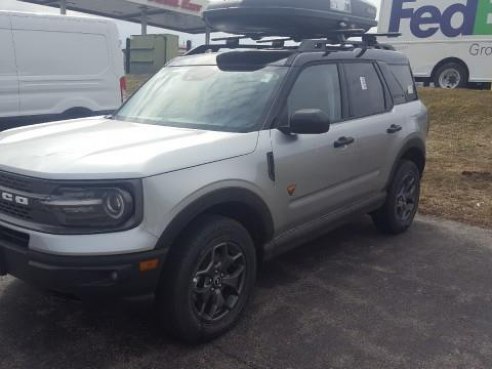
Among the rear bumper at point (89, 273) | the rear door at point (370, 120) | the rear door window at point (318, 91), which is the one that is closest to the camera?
the rear bumper at point (89, 273)

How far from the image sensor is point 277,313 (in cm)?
363

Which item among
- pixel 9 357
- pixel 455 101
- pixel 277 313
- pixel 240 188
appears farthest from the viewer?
pixel 455 101

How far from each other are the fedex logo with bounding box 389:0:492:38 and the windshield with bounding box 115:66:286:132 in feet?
39.5

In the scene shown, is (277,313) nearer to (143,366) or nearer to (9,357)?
(143,366)

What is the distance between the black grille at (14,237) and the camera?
283 cm

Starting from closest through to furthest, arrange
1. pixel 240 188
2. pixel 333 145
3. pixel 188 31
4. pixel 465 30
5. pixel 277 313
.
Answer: pixel 240 188, pixel 277 313, pixel 333 145, pixel 465 30, pixel 188 31

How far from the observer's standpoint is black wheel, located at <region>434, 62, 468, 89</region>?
14.7 meters

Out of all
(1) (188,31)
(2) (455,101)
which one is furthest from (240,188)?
(1) (188,31)

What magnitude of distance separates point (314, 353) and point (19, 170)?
6.44 feet

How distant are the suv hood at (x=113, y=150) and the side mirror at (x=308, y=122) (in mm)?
280

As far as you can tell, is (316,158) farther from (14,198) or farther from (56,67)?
(56,67)

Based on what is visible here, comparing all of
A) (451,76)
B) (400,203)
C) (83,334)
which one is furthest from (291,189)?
(451,76)

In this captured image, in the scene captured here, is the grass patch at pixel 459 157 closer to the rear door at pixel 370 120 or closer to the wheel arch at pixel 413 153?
the wheel arch at pixel 413 153

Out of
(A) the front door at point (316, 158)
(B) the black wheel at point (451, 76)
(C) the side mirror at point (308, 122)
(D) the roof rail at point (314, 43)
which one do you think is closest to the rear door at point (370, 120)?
(A) the front door at point (316, 158)
